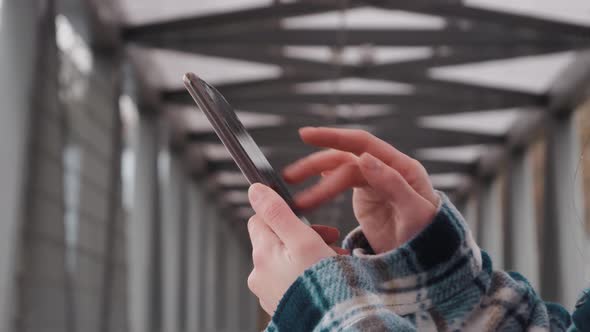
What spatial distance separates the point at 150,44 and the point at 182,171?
23.2 feet

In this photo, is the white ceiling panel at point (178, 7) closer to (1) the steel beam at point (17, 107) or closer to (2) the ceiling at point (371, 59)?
(2) the ceiling at point (371, 59)

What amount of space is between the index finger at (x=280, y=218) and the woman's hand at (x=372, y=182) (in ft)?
0.23

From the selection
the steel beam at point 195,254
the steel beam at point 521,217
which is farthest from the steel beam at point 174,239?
the steel beam at point 521,217

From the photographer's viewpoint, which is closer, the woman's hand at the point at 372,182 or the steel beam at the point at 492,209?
the woman's hand at the point at 372,182

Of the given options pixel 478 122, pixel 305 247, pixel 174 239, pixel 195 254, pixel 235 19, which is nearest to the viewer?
pixel 305 247

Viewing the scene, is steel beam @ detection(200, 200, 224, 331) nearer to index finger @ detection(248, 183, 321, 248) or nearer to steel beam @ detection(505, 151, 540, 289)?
steel beam @ detection(505, 151, 540, 289)

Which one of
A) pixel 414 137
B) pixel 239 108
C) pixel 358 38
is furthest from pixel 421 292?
pixel 414 137

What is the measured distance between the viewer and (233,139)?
89 cm

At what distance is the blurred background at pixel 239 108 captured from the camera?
7301 mm

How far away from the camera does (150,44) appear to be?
32.7 feet

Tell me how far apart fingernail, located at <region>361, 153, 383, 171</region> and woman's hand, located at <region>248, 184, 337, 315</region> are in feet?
0.30

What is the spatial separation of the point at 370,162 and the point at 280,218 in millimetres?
123

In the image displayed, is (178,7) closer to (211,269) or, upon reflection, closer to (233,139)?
(233,139)

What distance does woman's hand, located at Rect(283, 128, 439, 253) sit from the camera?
2.97 ft
